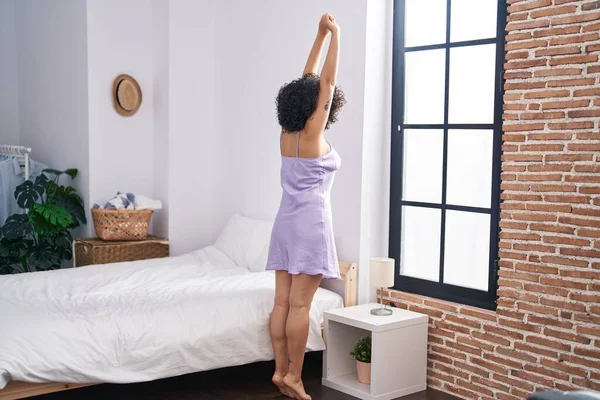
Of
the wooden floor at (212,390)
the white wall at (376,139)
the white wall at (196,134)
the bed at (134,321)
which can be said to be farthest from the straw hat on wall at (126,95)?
the wooden floor at (212,390)

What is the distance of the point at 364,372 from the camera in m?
3.97

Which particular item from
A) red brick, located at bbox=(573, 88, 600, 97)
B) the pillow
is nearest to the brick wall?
red brick, located at bbox=(573, 88, 600, 97)

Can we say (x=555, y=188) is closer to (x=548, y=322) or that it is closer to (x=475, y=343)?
(x=548, y=322)

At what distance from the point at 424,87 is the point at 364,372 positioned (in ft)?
5.35

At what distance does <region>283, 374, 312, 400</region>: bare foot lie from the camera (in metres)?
3.79

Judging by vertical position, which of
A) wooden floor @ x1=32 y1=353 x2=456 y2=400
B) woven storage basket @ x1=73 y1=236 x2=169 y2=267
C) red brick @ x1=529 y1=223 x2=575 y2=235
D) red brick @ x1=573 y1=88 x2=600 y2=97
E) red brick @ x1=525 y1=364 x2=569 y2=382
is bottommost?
wooden floor @ x1=32 y1=353 x2=456 y2=400

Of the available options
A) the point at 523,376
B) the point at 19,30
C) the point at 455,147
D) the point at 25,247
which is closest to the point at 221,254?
the point at 25,247

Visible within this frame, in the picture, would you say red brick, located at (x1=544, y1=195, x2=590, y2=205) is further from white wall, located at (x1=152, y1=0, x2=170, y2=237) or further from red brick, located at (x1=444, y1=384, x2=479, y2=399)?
white wall, located at (x1=152, y1=0, x2=170, y2=237)

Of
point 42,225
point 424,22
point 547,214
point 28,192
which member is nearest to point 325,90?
point 424,22

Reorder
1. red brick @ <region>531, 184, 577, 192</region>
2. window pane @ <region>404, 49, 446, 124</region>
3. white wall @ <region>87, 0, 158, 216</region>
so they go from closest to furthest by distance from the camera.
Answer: red brick @ <region>531, 184, 577, 192</region>
window pane @ <region>404, 49, 446, 124</region>
white wall @ <region>87, 0, 158, 216</region>

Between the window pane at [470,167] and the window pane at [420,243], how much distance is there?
17cm

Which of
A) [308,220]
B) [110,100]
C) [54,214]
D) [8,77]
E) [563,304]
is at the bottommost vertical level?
[563,304]

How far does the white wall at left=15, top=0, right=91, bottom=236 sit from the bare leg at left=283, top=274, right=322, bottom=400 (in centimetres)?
229

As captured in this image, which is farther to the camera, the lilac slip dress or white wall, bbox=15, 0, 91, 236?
white wall, bbox=15, 0, 91, 236
